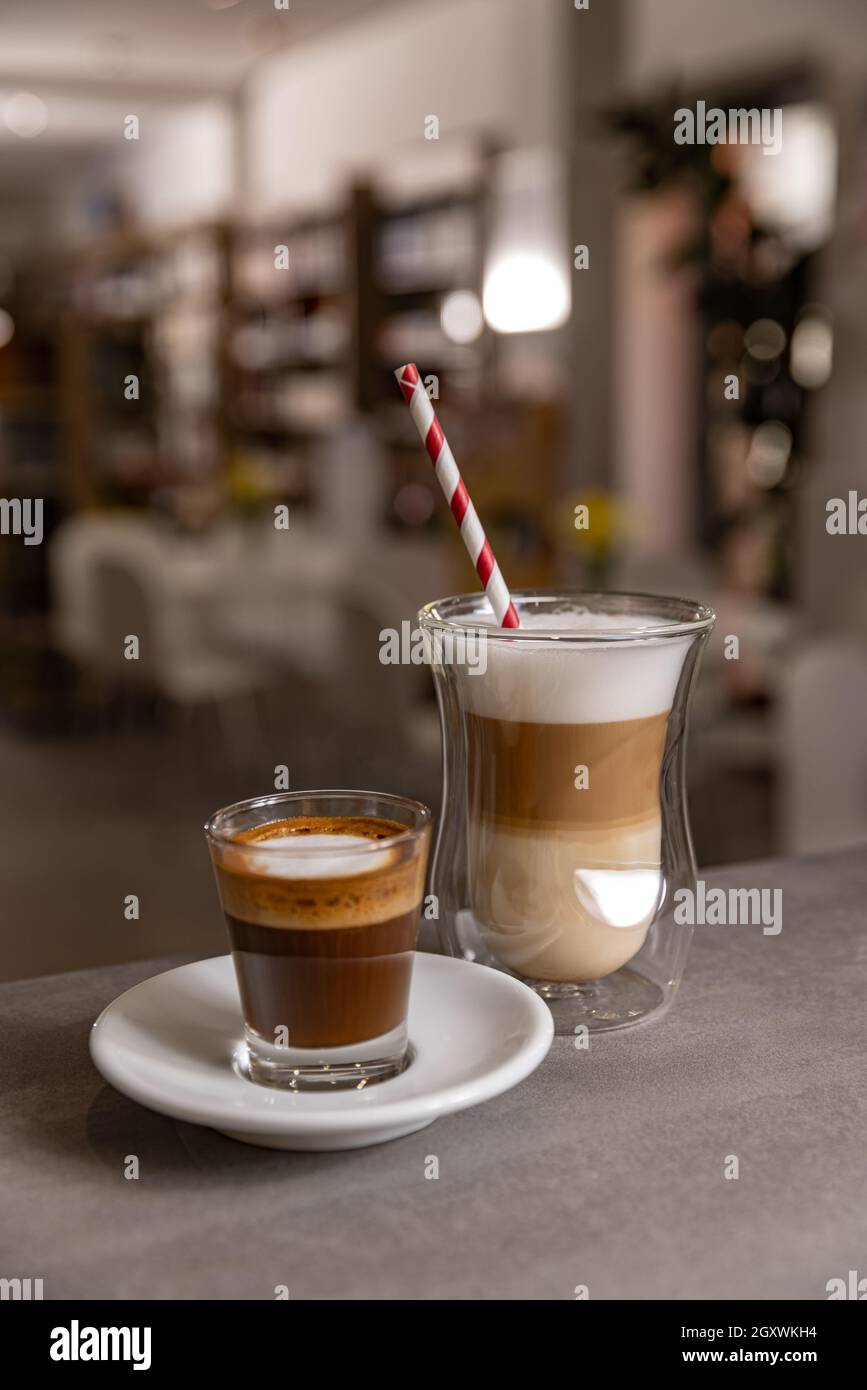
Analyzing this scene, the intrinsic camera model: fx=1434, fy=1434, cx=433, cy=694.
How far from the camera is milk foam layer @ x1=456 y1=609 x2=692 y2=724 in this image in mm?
898

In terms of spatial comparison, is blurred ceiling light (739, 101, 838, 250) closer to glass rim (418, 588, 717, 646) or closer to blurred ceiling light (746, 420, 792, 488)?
blurred ceiling light (746, 420, 792, 488)

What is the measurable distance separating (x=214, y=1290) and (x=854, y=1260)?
11.9 inches

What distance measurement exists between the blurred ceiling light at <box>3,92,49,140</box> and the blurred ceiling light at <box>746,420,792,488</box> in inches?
258

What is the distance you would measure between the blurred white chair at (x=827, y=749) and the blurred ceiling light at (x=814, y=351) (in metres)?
2.51

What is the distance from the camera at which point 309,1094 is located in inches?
30.4

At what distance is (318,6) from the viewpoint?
7.36m

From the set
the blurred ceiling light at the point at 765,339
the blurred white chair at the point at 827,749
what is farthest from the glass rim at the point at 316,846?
the blurred ceiling light at the point at 765,339

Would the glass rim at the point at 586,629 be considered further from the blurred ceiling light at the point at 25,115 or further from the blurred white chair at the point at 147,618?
the blurred ceiling light at the point at 25,115

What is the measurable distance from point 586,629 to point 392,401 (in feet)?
22.2

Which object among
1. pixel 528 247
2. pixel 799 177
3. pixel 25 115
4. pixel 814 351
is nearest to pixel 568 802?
pixel 814 351

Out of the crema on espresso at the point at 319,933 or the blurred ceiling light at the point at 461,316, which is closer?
the crema on espresso at the point at 319,933

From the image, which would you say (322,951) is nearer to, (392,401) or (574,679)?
(574,679)

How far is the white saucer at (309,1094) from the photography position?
0.73 m

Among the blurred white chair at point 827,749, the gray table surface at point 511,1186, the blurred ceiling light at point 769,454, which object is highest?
the blurred ceiling light at point 769,454
